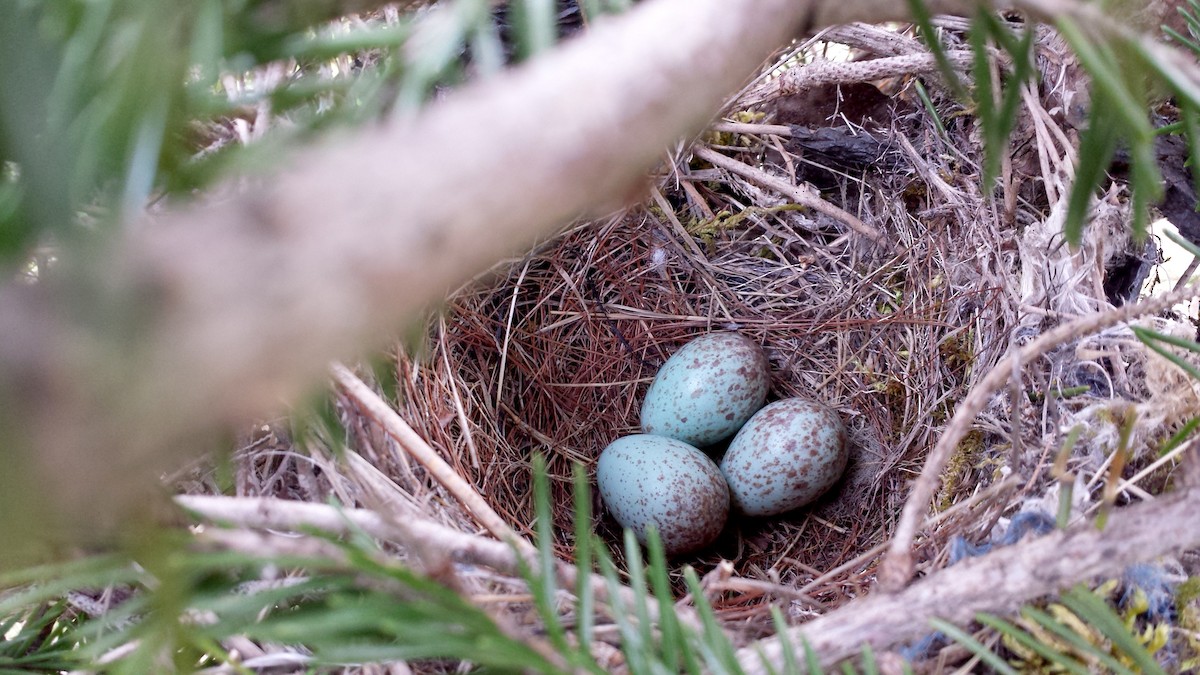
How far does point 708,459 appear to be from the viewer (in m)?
1.21

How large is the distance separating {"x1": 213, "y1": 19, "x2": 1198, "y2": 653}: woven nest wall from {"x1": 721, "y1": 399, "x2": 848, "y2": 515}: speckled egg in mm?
74

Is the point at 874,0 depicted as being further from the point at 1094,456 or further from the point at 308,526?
the point at 1094,456

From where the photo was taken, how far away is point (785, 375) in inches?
54.2

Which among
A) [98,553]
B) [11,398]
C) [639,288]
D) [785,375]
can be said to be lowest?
[785,375]

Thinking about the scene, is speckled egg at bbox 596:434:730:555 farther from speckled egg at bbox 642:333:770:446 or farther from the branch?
the branch

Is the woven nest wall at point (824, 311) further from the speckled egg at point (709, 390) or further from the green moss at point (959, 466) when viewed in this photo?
the speckled egg at point (709, 390)

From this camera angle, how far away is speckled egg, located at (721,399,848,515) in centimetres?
114

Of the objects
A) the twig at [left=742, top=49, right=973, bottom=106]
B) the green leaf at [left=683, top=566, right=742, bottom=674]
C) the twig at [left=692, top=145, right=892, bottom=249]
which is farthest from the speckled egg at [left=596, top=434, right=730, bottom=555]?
the green leaf at [left=683, top=566, right=742, bottom=674]

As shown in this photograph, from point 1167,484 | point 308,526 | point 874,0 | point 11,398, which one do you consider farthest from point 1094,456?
point 11,398

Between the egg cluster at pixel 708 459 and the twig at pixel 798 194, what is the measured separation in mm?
251

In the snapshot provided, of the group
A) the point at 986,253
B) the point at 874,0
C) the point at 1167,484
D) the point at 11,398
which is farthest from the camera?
the point at 986,253

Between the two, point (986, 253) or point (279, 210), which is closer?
point (279, 210)

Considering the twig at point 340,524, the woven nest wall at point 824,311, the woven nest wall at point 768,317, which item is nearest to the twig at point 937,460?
the twig at point 340,524

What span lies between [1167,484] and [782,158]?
2.77 feet
